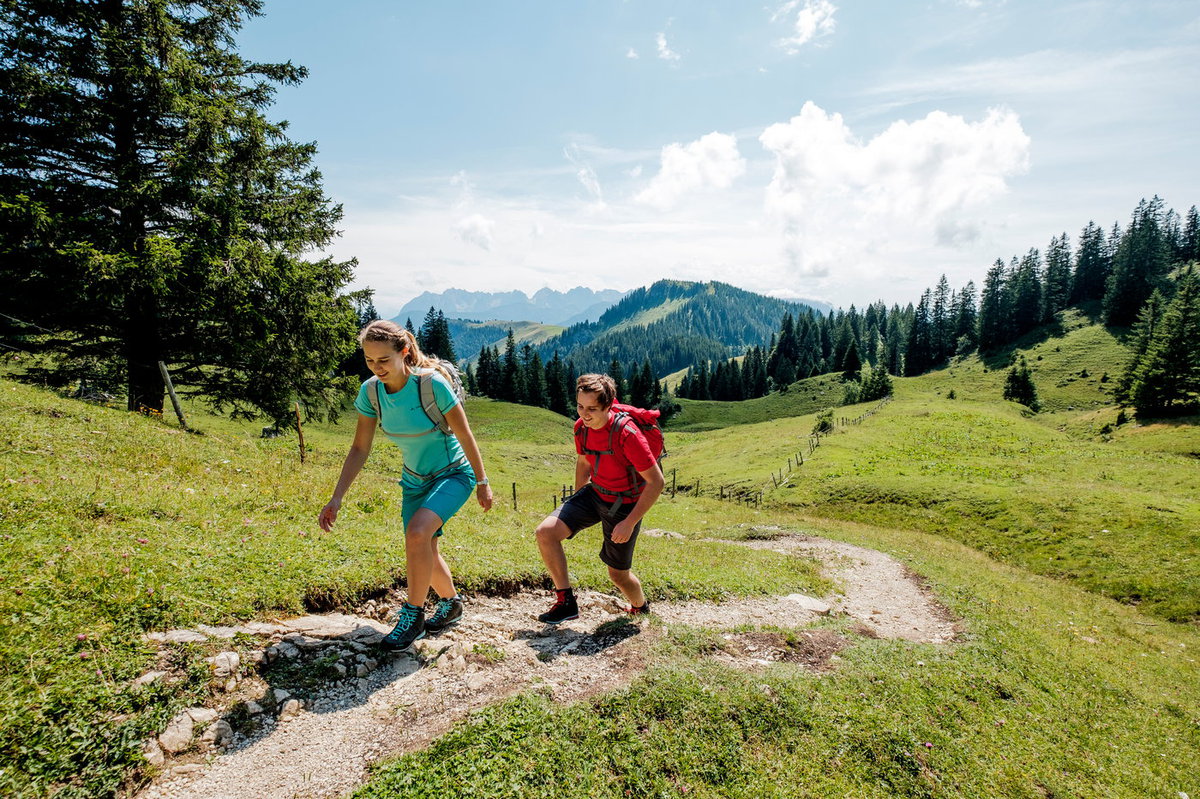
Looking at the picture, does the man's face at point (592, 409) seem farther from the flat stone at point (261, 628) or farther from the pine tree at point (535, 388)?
the pine tree at point (535, 388)

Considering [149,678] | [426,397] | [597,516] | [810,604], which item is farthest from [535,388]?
[149,678]

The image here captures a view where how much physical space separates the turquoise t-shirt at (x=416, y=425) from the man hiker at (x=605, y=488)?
4.75 ft

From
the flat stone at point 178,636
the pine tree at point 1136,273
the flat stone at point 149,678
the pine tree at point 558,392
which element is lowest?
the pine tree at point 558,392

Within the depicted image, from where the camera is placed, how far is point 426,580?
17.6 ft

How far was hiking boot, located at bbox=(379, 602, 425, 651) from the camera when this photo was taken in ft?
17.7

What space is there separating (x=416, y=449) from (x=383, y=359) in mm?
1029

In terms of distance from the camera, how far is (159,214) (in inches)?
557

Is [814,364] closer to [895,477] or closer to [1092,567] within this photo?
[895,477]

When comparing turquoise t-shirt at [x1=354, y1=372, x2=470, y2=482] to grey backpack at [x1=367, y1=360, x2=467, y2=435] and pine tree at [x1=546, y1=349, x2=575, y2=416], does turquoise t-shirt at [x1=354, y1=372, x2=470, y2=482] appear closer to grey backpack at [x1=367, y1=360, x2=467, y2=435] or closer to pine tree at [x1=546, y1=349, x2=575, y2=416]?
grey backpack at [x1=367, y1=360, x2=467, y2=435]

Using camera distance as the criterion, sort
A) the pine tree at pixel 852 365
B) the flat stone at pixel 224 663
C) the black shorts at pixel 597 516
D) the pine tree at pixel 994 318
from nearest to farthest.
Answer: the flat stone at pixel 224 663, the black shorts at pixel 597 516, the pine tree at pixel 994 318, the pine tree at pixel 852 365

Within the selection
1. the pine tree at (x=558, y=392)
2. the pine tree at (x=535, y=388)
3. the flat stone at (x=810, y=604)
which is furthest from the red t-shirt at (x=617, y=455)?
the pine tree at (x=535, y=388)

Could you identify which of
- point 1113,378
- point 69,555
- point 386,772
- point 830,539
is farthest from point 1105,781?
point 1113,378

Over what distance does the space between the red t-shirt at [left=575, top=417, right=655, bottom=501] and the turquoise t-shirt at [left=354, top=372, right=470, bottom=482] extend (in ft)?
4.85

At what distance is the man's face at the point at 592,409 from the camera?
233 inches
